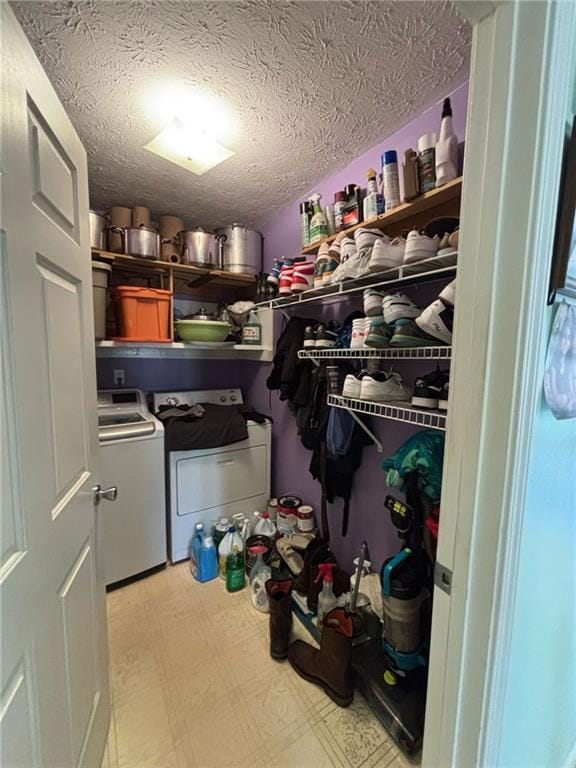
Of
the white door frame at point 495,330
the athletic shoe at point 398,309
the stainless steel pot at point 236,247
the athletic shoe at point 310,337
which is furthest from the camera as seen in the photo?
the stainless steel pot at point 236,247

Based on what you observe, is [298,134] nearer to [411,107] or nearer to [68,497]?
[411,107]

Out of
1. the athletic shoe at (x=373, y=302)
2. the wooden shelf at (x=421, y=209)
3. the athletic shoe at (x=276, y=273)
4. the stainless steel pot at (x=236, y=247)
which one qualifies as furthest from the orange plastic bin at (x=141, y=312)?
the athletic shoe at (x=373, y=302)

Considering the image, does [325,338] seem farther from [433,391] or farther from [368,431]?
[433,391]

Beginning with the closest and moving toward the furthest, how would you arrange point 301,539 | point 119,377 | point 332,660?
point 332,660 → point 301,539 → point 119,377

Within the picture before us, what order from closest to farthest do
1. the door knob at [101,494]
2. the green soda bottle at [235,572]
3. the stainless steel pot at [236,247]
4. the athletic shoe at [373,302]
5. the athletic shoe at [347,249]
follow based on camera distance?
the door knob at [101,494]
the athletic shoe at [373,302]
the athletic shoe at [347,249]
the green soda bottle at [235,572]
the stainless steel pot at [236,247]

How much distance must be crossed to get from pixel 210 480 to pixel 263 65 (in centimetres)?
214

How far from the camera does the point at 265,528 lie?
7.23 feet

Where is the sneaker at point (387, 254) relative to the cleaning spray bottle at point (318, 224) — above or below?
below

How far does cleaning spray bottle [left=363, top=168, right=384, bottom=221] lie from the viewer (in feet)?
4.59

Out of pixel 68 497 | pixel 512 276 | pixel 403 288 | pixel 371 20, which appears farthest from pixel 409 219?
pixel 68 497

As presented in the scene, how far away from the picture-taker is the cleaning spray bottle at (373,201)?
55.1 inches

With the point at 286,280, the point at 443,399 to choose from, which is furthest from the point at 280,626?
the point at 286,280

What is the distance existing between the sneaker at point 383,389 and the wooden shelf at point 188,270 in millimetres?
1401

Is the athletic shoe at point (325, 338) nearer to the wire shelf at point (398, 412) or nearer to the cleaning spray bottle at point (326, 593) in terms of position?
→ the wire shelf at point (398, 412)
